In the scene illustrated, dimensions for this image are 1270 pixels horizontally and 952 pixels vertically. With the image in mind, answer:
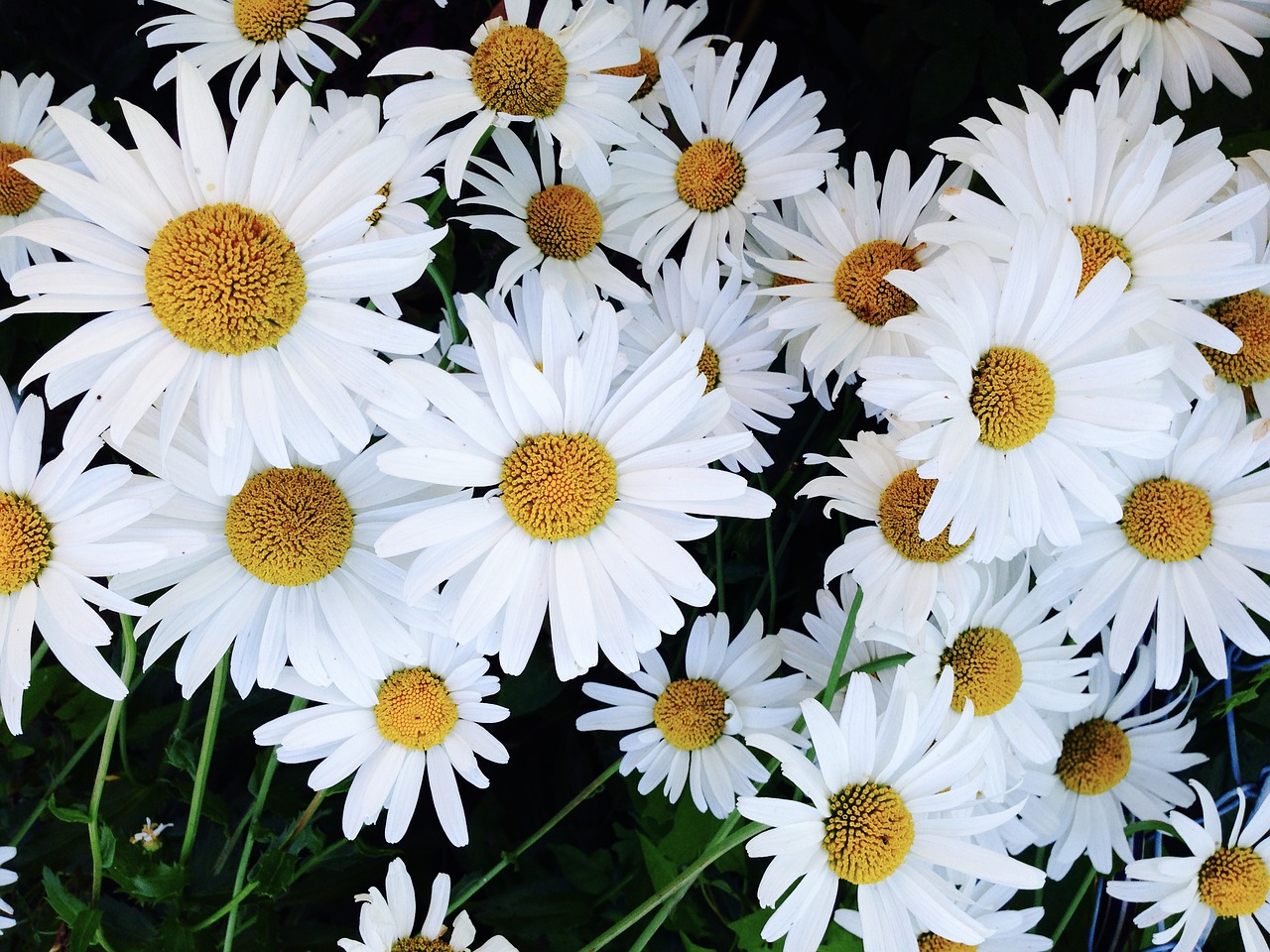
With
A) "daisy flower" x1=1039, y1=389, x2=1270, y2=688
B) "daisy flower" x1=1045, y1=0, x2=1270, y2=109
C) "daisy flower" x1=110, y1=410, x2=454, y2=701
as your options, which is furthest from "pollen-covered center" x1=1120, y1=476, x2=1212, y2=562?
"daisy flower" x1=110, y1=410, x2=454, y2=701

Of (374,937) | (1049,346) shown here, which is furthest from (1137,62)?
(374,937)

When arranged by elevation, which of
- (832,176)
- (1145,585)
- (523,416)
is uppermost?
(832,176)

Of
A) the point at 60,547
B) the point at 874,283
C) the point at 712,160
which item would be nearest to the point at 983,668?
the point at 874,283

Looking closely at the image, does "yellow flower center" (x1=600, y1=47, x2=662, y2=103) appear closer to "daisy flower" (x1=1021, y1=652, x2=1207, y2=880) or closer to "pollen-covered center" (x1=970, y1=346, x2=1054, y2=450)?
"pollen-covered center" (x1=970, y1=346, x2=1054, y2=450)

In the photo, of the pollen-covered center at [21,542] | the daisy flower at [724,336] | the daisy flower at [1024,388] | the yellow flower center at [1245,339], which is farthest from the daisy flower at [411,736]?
the yellow flower center at [1245,339]

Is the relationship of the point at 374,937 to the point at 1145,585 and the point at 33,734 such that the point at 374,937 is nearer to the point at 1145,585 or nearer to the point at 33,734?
the point at 33,734

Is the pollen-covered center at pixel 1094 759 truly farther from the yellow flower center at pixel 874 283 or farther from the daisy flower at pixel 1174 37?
the daisy flower at pixel 1174 37
